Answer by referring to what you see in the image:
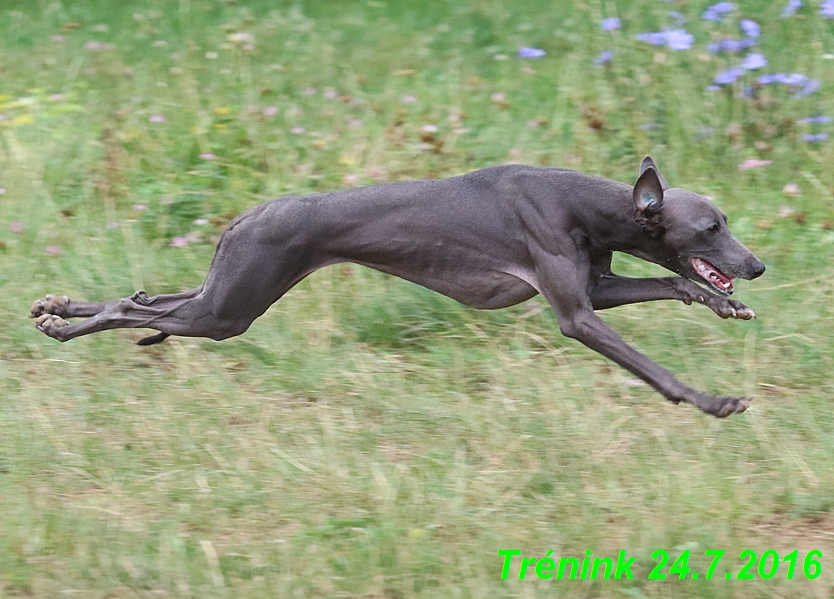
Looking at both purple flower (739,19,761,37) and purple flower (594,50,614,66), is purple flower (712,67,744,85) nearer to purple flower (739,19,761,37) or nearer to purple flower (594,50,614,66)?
purple flower (739,19,761,37)

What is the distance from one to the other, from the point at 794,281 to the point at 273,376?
2.57 metres

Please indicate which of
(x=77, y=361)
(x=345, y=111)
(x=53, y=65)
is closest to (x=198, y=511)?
(x=77, y=361)

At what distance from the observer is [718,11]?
7016 millimetres

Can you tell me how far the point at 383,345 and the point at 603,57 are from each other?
2.34 metres

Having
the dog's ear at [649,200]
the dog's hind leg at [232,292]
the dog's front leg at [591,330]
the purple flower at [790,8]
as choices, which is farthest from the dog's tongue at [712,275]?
the purple flower at [790,8]

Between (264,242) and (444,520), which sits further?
(264,242)

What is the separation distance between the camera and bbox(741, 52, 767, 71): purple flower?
22.4 ft

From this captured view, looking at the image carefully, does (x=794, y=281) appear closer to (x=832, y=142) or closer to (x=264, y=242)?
(x=832, y=142)

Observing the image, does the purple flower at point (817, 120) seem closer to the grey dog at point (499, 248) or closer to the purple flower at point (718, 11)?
the purple flower at point (718, 11)

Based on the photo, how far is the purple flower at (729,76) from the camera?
6.91 m

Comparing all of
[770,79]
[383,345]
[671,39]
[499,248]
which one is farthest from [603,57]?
[499,248]

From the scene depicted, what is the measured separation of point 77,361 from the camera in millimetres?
5641

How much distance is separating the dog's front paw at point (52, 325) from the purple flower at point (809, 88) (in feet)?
13.8

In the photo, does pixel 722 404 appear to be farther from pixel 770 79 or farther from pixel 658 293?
pixel 770 79
